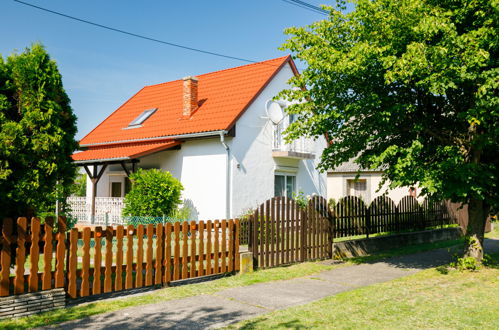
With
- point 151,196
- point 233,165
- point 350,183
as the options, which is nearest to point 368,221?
point 233,165

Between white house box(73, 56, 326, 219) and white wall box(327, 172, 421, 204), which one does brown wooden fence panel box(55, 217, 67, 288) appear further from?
white wall box(327, 172, 421, 204)

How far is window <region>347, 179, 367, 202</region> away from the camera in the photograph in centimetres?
2733

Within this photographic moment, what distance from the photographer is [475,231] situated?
10.2 metres

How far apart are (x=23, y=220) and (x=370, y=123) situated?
715 centimetres

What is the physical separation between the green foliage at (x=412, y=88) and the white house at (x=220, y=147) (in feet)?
21.3

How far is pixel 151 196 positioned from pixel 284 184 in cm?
624

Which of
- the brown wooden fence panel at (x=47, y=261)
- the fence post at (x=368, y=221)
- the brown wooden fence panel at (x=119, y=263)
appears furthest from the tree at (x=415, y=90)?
the brown wooden fence panel at (x=47, y=261)

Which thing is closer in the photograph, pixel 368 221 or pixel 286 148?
pixel 368 221

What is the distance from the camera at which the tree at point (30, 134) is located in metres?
6.44

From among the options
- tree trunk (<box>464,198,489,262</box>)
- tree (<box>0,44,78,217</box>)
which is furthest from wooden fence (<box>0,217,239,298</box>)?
tree trunk (<box>464,198,489,262</box>)

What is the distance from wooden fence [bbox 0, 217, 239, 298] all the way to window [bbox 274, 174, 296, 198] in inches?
399

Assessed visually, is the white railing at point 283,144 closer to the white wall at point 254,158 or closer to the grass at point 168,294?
the white wall at point 254,158

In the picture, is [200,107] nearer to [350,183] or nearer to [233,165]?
[233,165]

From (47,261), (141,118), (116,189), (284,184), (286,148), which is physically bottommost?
(47,261)
